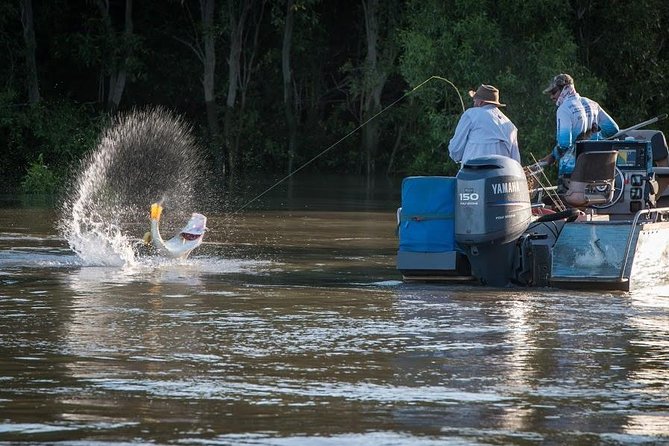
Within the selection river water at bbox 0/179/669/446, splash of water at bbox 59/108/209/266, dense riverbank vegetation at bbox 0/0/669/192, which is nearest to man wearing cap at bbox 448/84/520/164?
river water at bbox 0/179/669/446

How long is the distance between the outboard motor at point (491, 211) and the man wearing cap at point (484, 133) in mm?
767

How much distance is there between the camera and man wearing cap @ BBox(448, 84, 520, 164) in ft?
46.1

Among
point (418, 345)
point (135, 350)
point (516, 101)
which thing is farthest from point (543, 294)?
point (516, 101)

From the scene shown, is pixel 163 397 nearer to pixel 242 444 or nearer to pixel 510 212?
pixel 242 444

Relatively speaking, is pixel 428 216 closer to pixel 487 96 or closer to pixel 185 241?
pixel 487 96

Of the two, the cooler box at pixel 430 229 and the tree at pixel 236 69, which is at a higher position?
the tree at pixel 236 69

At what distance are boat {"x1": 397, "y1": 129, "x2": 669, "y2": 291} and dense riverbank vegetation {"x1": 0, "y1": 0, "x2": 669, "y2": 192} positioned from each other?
704 inches

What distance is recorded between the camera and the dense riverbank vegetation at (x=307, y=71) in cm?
3531

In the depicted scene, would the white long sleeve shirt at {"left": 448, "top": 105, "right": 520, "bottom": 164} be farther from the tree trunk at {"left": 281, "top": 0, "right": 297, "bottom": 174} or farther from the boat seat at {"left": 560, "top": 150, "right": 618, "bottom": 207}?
the tree trunk at {"left": 281, "top": 0, "right": 297, "bottom": 174}

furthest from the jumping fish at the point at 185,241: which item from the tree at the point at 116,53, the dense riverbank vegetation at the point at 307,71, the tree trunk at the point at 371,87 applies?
the tree trunk at the point at 371,87

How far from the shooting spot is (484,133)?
554 inches

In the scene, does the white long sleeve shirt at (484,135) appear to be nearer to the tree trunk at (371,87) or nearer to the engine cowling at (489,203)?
the engine cowling at (489,203)

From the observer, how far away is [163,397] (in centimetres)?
808

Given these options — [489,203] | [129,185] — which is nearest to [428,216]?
[489,203]
